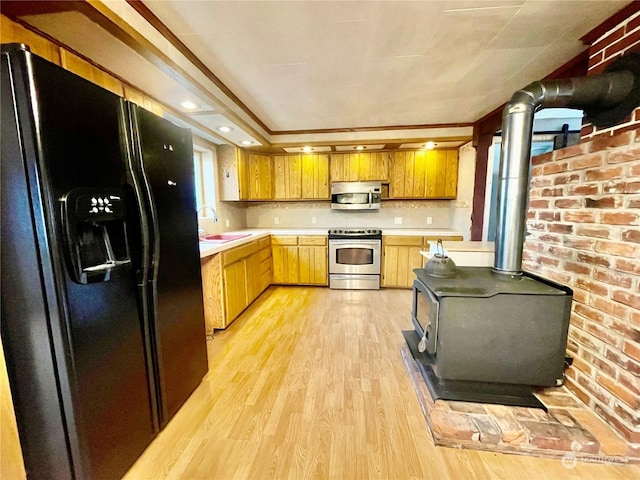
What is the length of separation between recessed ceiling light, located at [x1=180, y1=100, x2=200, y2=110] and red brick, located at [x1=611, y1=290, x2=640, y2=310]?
2.97 m

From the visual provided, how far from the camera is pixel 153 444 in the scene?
1420mm

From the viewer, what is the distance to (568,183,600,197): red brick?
4.77 ft

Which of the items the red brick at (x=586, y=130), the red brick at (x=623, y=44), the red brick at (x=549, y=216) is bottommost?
the red brick at (x=549, y=216)

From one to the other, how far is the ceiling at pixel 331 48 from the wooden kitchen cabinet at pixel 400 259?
1.77 meters

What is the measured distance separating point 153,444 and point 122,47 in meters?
2.10

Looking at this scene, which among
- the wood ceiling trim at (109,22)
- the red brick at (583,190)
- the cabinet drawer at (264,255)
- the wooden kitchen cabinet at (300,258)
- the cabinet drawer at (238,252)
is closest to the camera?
the wood ceiling trim at (109,22)

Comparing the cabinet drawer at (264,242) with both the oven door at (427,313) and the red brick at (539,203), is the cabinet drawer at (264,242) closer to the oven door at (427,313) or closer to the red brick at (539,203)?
the oven door at (427,313)

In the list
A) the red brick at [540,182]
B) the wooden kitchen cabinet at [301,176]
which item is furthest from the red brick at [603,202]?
the wooden kitchen cabinet at [301,176]

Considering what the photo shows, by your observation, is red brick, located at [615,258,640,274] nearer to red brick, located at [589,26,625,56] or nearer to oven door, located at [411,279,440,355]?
oven door, located at [411,279,440,355]

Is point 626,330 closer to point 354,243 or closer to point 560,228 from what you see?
point 560,228

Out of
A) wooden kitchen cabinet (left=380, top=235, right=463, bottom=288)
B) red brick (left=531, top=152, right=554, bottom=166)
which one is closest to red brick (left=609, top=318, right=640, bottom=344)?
red brick (left=531, top=152, right=554, bottom=166)

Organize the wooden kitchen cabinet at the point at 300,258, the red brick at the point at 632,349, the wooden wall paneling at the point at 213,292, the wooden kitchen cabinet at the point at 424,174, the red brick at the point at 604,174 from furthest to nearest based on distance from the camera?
1. the wooden kitchen cabinet at the point at 300,258
2. the wooden kitchen cabinet at the point at 424,174
3. the wooden wall paneling at the point at 213,292
4. the red brick at the point at 604,174
5. the red brick at the point at 632,349

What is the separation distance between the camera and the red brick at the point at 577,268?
151 cm

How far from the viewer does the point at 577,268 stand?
1.57m
